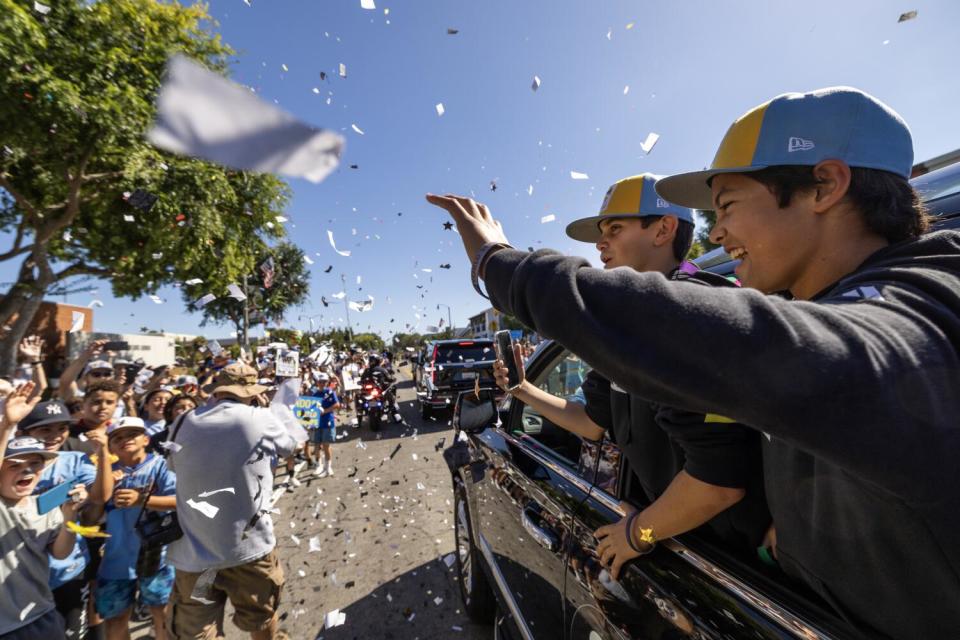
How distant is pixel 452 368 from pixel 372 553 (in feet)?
19.9

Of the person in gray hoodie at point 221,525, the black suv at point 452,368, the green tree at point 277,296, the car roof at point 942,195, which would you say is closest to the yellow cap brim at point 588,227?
the car roof at point 942,195

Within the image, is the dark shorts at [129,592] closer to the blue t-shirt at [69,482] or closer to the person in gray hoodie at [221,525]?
the blue t-shirt at [69,482]

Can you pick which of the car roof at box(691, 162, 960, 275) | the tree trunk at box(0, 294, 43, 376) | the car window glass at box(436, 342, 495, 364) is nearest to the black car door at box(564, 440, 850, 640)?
the car roof at box(691, 162, 960, 275)

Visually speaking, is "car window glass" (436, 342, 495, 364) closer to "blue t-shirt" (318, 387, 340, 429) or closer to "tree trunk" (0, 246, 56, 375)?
"blue t-shirt" (318, 387, 340, 429)

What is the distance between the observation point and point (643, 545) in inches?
47.3

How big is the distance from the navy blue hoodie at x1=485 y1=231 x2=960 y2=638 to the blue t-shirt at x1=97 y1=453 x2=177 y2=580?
3.68 meters

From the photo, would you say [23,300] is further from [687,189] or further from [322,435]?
[687,189]

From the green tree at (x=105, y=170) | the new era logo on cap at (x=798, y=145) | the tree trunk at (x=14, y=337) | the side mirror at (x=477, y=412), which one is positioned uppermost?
the green tree at (x=105, y=170)

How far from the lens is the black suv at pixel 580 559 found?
965 mm

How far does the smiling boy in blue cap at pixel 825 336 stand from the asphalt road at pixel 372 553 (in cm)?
317

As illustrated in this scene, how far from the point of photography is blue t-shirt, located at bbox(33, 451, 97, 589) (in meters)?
2.48

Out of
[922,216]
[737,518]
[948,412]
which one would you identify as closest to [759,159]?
[922,216]

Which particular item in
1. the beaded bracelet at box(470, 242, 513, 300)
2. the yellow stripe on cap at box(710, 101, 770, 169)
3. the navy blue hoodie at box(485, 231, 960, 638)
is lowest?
the navy blue hoodie at box(485, 231, 960, 638)

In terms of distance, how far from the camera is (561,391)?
294 cm
